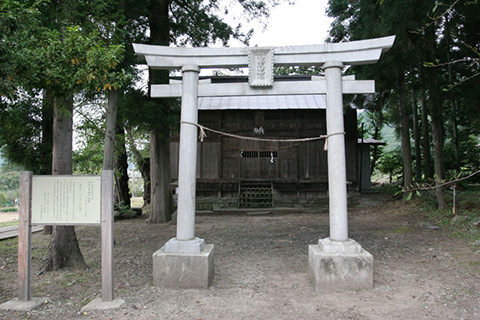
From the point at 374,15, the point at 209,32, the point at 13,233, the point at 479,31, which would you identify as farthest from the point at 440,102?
A: the point at 13,233

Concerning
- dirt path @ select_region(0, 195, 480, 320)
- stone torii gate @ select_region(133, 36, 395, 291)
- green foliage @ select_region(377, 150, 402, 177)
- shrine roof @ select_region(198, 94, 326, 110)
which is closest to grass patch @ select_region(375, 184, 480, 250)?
dirt path @ select_region(0, 195, 480, 320)

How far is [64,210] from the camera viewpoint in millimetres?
4289

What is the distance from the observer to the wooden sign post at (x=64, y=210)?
4.22 m

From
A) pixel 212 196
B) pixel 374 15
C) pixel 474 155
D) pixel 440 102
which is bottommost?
pixel 212 196

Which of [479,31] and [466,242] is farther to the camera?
[479,31]

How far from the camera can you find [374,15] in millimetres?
9438

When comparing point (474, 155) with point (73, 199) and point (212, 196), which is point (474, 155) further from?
point (73, 199)

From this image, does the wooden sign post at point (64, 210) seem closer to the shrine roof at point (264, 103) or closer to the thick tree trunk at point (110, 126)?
the thick tree trunk at point (110, 126)

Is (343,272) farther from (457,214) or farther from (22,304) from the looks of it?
(457,214)

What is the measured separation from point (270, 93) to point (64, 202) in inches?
140

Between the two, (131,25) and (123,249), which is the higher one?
(131,25)

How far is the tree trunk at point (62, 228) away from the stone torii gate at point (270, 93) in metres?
2.00

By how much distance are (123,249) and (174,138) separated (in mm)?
7557

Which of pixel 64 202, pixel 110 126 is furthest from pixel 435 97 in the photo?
pixel 64 202
